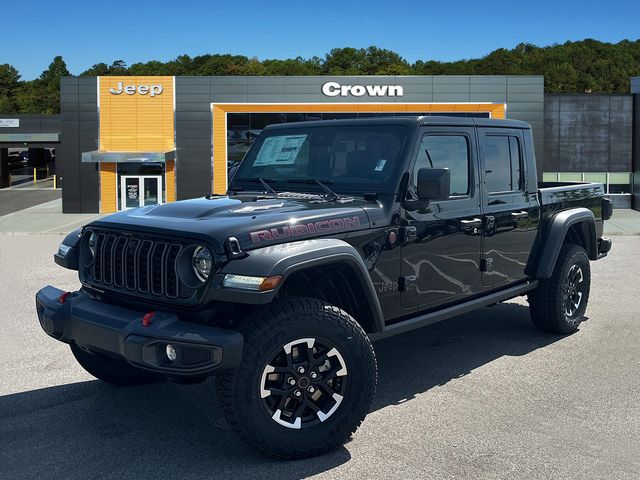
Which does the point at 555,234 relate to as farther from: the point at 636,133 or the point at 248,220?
the point at 636,133

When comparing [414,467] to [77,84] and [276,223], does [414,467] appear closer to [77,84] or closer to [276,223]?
[276,223]

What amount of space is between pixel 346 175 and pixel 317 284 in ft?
3.31

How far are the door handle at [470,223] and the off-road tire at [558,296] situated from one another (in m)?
1.58

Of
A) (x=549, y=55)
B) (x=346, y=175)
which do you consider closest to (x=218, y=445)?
(x=346, y=175)

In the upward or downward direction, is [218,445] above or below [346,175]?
below

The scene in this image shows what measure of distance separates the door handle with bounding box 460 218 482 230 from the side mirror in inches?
27.6

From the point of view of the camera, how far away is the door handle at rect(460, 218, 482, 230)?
521 cm

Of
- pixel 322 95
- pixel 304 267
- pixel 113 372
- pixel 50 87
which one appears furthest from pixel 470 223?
pixel 50 87

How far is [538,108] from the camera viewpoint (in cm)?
3203

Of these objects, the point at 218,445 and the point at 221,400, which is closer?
the point at 221,400

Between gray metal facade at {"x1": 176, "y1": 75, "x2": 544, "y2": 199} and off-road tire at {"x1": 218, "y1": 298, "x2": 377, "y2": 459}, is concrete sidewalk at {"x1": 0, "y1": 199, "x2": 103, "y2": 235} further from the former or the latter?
off-road tire at {"x1": 218, "y1": 298, "x2": 377, "y2": 459}

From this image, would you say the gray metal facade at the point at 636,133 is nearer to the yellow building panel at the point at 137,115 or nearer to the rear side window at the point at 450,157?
the yellow building panel at the point at 137,115

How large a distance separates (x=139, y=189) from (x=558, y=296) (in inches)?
1120

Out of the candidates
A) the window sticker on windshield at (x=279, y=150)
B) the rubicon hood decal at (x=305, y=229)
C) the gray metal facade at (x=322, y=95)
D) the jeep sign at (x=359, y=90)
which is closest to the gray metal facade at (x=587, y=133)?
the gray metal facade at (x=322, y=95)
